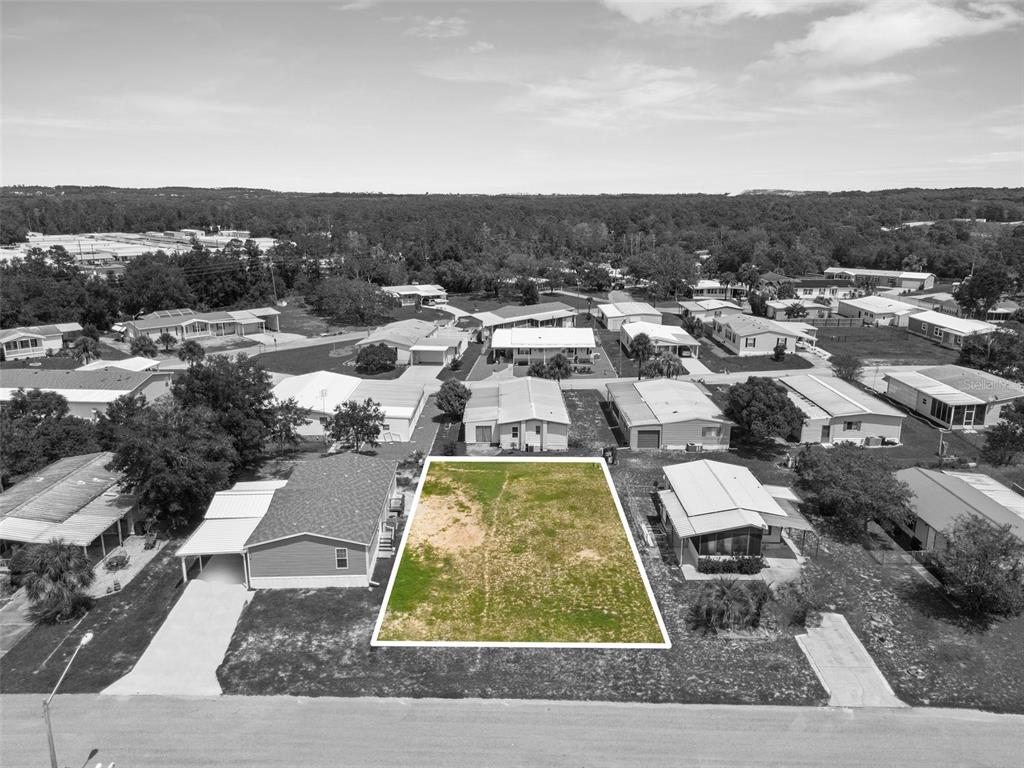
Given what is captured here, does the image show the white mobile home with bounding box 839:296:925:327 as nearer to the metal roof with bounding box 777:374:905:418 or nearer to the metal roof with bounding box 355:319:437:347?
the metal roof with bounding box 777:374:905:418

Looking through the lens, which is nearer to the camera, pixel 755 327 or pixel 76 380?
pixel 76 380

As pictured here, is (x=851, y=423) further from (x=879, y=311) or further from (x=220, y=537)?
(x=879, y=311)

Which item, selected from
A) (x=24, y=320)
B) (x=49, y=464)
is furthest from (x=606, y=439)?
(x=24, y=320)

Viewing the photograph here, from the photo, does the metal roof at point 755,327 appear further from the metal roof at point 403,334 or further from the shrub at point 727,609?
the shrub at point 727,609

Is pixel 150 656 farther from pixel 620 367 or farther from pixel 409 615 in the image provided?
pixel 620 367

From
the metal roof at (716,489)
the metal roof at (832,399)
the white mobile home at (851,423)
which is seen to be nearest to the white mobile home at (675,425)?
the white mobile home at (851,423)

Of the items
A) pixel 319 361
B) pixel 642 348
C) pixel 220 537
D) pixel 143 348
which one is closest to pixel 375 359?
pixel 319 361
